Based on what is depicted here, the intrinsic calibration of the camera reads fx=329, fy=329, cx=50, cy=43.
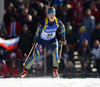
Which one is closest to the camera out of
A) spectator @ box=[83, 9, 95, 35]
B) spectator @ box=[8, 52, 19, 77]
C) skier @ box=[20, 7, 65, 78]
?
skier @ box=[20, 7, 65, 78]

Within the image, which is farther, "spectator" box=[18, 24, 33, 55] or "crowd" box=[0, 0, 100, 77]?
"spectator" box=[18, 24, 33, 55]

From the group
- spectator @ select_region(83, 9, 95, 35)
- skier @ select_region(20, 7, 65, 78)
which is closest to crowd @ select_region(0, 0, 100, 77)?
spectator @ select_region(83, 9, 95, 35)

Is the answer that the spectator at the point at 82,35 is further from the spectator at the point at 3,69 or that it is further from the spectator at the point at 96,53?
the spectator at the point at 3,69

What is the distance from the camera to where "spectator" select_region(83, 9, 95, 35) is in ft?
36.7

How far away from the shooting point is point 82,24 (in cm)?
1141

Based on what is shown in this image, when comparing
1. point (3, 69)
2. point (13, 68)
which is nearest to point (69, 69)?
point (13, 68)

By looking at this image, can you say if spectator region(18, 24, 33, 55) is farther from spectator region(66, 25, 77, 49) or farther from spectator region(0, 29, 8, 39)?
spectator region(66, 25, 77, 49)

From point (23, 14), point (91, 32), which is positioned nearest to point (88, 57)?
point (91, 32)

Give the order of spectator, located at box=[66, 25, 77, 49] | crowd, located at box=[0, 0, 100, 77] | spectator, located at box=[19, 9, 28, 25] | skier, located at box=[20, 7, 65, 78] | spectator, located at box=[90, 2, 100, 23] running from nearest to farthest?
skier, located at box=[20, 7, 65, 78]
crowd, located at box=[0, 0, 100, 77]
spectator, located at box=[66, 25, 77, 49]
spectator, located at box=[19, 9, 28, 25]
spectator, located at box=[90, 2, 100, 23]

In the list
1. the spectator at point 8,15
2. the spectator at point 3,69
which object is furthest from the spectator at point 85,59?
the spectator at point 8,15

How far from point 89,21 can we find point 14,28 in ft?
8.42

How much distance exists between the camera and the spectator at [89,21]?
36.7 feet

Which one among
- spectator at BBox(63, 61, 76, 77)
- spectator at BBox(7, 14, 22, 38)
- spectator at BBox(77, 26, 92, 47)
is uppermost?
spectator at BBox(7, 14, 22, 38)

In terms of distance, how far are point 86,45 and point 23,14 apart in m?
2.48
